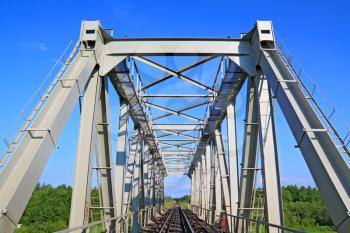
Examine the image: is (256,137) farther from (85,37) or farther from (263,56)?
(85,37)

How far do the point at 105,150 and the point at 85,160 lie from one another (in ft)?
5.84

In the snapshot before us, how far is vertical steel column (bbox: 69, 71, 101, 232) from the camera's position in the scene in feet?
30.1

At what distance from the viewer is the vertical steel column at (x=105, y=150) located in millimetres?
11305

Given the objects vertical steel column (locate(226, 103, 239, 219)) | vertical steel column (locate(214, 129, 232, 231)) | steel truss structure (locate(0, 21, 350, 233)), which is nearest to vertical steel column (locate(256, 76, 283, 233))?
steel truss structure (locate(0, 21, 350, 233))

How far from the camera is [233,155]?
16.5m

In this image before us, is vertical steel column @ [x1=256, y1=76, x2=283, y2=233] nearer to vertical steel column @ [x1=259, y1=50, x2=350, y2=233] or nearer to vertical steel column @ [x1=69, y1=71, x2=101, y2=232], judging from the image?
vertical steel column @ [x1=259, y1=50, x2=350, y2=233]

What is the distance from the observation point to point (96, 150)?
11.1 metres

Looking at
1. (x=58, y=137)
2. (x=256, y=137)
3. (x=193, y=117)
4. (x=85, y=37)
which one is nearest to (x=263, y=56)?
(x=256, y=137)

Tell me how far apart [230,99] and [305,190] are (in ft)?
345

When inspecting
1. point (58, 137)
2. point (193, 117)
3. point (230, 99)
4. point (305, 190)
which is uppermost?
point (305, 190)

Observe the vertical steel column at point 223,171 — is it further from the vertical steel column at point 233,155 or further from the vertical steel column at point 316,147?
the vertical steel column at point 316,147

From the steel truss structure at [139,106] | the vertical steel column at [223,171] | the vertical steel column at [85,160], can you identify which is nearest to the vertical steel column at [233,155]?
the steel truss structure at [139,106]

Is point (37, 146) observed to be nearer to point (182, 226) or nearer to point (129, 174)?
point (129, 174)

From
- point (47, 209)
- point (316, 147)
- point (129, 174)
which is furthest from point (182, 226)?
point (47, 209)
